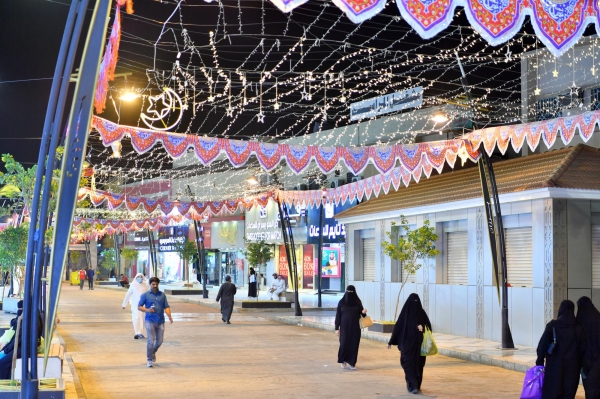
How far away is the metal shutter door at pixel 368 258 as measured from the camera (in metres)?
26.4

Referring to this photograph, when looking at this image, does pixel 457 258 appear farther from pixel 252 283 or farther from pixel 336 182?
pixel 336 182

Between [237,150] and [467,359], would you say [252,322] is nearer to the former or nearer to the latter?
[237,150]

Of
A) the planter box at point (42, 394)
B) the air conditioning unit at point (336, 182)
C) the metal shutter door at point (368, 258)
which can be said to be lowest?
the planter box at point (42, 394)

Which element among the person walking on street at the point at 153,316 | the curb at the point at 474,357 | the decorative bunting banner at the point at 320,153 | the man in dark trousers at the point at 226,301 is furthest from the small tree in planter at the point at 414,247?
the person walking on street at the point at 153,316

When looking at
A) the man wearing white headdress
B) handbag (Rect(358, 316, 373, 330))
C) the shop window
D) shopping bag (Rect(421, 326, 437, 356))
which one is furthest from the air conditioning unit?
shopping bag (Rect(421, 326, 437, 356))

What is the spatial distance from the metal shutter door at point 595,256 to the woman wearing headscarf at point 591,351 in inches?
326

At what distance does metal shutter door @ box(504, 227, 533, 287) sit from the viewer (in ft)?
62.4

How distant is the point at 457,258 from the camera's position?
21.7 meters

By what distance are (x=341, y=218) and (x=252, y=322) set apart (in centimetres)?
468

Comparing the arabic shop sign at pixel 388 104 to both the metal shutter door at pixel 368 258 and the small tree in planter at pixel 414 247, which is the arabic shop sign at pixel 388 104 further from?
the small tree in planter at pixel 414 247

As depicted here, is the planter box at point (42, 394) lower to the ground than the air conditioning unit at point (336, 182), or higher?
lower

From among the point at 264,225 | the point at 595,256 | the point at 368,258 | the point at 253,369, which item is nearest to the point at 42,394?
the point at 253,369

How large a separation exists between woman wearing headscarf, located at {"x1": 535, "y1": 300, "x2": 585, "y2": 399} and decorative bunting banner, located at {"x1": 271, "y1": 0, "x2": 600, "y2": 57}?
11.4 ft

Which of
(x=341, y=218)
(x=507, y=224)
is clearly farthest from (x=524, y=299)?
(x=341, y=218)
